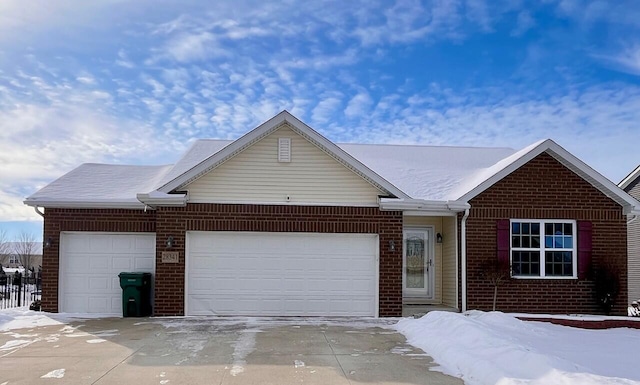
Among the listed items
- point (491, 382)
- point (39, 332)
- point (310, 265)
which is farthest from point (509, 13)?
point (39, 332)

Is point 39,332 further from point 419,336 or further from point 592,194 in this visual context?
point 592,194

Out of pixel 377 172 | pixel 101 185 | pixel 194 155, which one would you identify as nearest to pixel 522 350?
pixel 377 172

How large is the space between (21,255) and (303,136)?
5538cm

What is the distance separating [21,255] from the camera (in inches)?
2389

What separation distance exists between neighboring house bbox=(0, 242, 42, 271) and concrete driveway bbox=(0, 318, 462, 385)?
169 ft

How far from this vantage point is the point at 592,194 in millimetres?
15367

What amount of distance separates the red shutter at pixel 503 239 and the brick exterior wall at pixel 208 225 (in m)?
2.58

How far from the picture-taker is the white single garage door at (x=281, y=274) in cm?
1445

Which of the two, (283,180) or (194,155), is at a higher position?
(194,155)

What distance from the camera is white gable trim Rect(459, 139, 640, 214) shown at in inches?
591

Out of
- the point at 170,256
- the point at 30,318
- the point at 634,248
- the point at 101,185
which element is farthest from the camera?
the point at 634,248

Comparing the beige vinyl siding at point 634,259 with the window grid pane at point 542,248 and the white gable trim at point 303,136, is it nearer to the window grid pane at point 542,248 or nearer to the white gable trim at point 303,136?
the window grid pane at point 542,248

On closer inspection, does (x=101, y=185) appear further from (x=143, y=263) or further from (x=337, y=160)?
(x=337, y=160)

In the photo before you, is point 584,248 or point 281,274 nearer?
point 281,274
